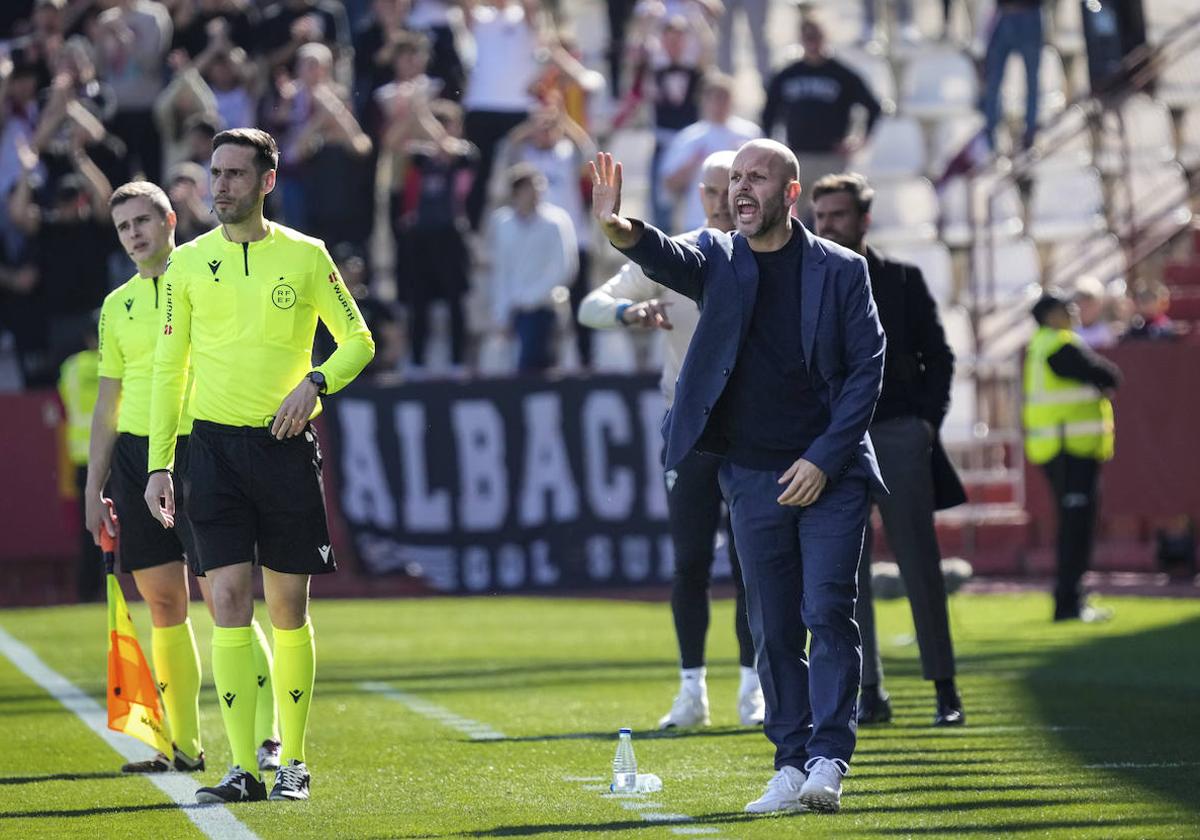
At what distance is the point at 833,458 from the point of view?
7.38 metres

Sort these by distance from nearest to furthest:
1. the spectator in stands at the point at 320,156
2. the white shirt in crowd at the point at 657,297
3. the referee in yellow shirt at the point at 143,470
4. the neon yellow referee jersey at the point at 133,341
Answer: the referee in yellow shirt at the point at 143,470 → the neon yellow referee jersey at the point at 133,341 → the white shirt in crowd at the point at 657,297 → the spectator in stands at the point at 320,156

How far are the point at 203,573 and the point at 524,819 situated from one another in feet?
4.97

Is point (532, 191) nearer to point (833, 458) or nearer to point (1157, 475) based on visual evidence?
point (1157, 475)

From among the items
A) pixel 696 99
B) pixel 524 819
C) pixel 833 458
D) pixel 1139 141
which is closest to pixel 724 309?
pixel 833 458

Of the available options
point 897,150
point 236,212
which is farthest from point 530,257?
point 236,212

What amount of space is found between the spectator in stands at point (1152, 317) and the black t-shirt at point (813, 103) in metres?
2.85

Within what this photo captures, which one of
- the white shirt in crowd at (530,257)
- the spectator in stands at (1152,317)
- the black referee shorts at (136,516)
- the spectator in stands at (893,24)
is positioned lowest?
the black referee shorts at (136,516)

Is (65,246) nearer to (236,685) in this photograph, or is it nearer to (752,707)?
(752,707)

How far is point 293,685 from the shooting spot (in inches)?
320

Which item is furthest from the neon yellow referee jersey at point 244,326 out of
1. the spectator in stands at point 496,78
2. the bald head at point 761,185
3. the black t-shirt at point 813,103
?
the spectator in stands at point 496,78

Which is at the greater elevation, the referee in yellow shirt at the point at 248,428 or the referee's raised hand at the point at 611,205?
the referee's raised hand at the point at 611,205

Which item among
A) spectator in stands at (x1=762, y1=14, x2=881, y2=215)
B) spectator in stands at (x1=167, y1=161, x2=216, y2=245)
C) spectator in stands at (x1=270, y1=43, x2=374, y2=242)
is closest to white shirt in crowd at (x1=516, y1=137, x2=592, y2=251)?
spectator in stands at (x1=270, y1=43, x2=374, y2=242)

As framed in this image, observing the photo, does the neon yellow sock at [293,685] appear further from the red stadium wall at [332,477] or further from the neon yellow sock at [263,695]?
the red stadium wall at [332,477]

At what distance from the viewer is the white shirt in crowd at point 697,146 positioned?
19656 mm
